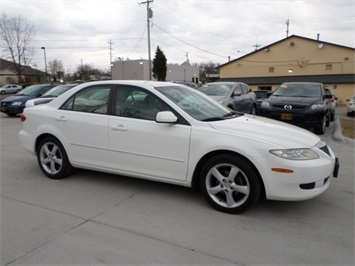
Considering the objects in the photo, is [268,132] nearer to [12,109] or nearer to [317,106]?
[317,106]

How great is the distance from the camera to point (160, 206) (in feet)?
12.2

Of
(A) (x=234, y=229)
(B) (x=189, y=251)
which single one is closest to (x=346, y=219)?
(A) (x=234, y=229)

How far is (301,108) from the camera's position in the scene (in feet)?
28.8

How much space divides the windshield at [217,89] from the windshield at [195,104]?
224 inches

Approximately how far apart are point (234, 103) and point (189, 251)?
7793mm

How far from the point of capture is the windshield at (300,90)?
9.78 metres

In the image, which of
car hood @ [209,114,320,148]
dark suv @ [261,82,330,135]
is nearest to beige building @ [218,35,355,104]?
dark suv @ [261,82,330,135]

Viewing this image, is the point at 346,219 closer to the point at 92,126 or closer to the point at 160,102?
the point at 160,102

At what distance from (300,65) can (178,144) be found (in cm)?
3474

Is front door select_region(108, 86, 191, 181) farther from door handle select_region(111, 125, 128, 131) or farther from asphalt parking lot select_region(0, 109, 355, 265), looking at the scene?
asphalt parking lot select_region(0, 109, 355, 265)

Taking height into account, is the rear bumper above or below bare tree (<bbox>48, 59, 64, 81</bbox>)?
below

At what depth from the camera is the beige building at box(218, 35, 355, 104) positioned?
31.8m

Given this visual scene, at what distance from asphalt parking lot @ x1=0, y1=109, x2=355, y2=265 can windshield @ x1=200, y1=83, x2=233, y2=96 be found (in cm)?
614

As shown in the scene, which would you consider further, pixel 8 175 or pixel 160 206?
pixel 8 175
